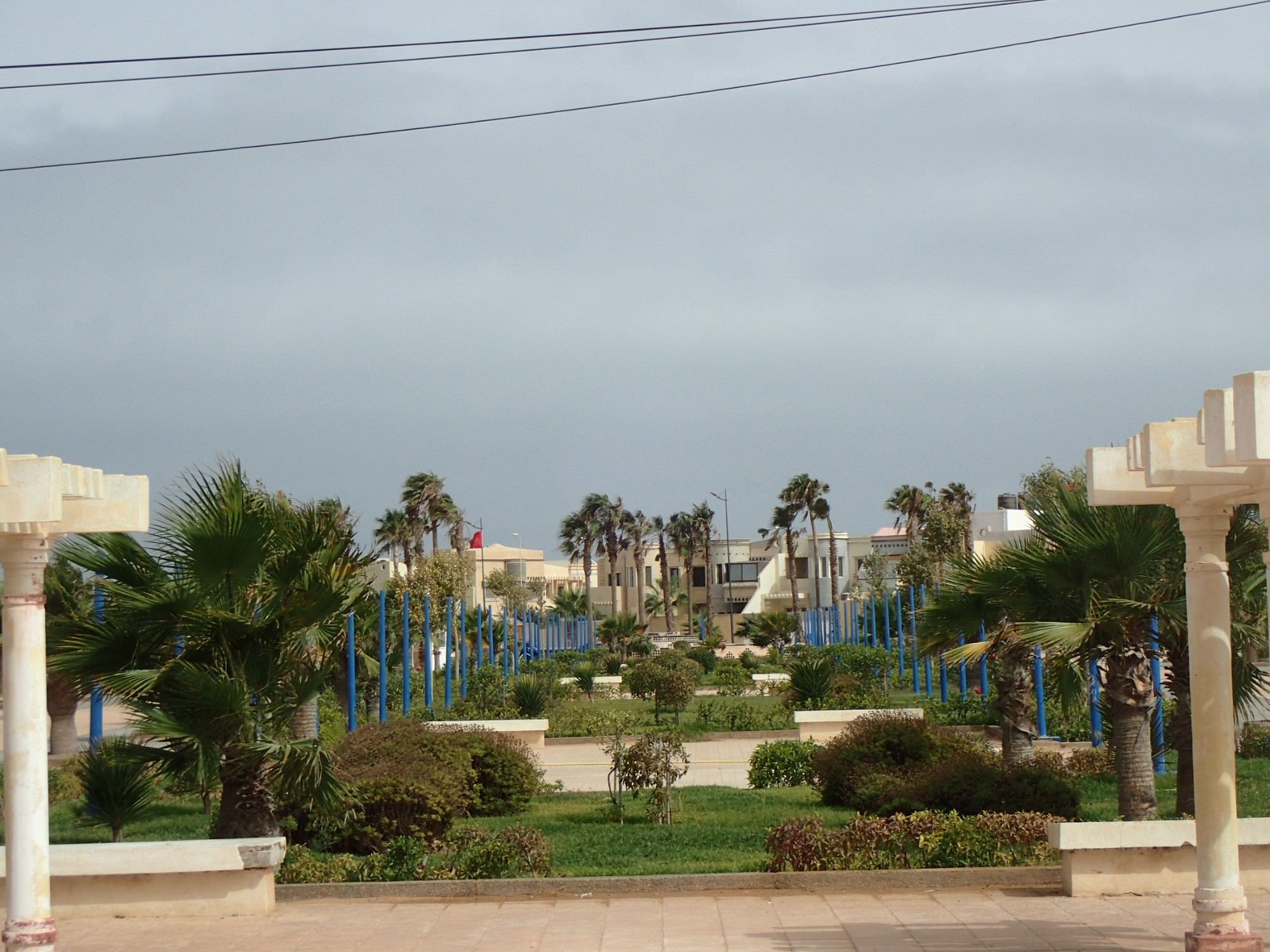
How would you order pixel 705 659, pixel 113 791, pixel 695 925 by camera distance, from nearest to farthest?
pixel 695 925, pixel 113 791, pixel 705 659

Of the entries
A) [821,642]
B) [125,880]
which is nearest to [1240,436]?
[125,880]

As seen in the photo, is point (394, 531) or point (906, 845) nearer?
point (906, 845)

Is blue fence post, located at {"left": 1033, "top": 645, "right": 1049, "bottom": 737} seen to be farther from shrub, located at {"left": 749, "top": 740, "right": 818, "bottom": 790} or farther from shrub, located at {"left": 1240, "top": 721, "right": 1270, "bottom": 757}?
shrub, located at {"left": 749, "top": 740, "right": 818, "bottom": 790}

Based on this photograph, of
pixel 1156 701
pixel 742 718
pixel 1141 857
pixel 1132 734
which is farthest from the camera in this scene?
pixel 742 718

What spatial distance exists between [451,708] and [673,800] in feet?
38.4

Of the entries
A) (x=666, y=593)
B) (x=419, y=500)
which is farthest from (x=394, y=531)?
(x=666, y=593)

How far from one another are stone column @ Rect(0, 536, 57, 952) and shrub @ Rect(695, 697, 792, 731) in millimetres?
19561

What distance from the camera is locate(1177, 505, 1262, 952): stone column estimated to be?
7.76 meters

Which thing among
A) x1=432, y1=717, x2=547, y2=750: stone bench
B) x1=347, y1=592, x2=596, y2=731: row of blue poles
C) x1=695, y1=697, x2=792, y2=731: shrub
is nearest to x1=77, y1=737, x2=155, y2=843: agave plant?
x1=347, y1=592, x2=596, y2=731: row of blue poles

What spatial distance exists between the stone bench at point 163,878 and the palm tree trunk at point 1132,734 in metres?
7.46

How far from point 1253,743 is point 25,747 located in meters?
17.4

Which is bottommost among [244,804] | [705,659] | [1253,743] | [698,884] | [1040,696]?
[705,659]

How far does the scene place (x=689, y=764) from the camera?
786 inches

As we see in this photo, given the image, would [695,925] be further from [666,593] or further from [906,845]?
[666,593]
